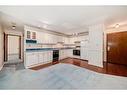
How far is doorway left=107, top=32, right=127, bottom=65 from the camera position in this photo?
3.53m

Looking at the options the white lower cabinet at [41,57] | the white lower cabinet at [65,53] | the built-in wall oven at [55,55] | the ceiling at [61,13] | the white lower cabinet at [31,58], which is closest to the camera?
the ceiling at [61,13]

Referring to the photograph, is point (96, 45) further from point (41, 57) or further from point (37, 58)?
point (37, 58)

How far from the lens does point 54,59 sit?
432 cm

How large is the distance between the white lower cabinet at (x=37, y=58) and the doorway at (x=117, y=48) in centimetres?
295

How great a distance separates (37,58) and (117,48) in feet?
11.9

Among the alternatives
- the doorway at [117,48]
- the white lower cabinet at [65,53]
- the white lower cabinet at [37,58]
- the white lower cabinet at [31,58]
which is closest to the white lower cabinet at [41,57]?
the white lower cabinet at [37,58]

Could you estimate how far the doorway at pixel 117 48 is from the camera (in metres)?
3.53

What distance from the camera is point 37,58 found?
3.55m

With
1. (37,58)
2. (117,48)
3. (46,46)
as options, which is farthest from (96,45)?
(37,58)

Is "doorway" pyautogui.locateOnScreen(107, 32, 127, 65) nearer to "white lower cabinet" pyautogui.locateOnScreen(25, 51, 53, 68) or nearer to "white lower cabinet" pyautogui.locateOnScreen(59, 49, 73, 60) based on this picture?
"white lower cabinet" pyautogui.locateOnScreen(59, 49, 73, 60)

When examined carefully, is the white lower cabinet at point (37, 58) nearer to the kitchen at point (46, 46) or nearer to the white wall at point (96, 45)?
the kitchen at point (46, 46)

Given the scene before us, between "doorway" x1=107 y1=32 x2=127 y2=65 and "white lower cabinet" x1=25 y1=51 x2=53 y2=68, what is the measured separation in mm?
2946

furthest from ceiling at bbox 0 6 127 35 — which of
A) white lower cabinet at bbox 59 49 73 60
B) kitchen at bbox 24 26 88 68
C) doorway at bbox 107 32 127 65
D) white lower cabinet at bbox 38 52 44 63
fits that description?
white lower cabinet at bbox 59 49 73 60
